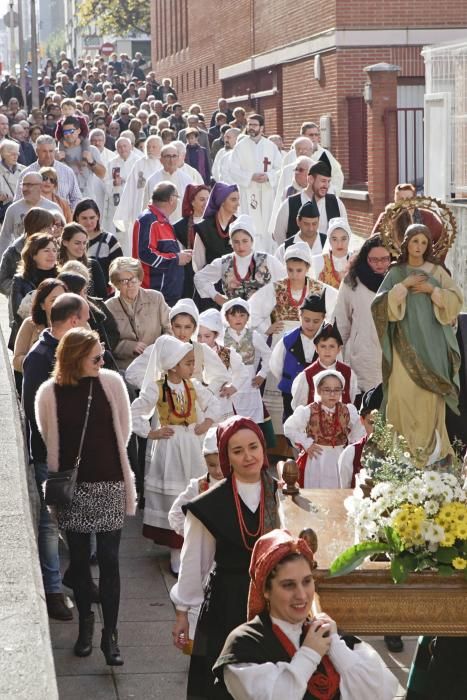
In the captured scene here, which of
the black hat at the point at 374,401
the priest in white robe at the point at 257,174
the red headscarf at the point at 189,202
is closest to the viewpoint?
the black hat at the point at 374,401

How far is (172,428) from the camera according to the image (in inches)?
388

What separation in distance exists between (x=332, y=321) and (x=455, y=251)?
19.2ft

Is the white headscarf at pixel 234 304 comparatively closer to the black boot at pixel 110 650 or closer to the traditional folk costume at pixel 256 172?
the black boot at pixel 110 650

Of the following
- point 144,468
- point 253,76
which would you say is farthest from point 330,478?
point 253,76

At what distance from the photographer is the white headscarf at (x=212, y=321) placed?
11453 mm

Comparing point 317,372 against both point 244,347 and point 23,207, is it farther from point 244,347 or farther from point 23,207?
point 23,207

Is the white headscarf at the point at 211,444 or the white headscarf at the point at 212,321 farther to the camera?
the white headscarf at the point at 212,321

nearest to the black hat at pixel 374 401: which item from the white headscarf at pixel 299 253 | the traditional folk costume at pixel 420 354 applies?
the traditional folk costume at pixel 420 354

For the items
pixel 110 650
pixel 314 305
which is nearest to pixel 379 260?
pixel 314 305

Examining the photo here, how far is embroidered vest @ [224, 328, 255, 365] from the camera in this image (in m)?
11.7

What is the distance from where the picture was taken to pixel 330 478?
957 centimetres

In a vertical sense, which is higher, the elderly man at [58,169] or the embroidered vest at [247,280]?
the elderly man at [58,169]

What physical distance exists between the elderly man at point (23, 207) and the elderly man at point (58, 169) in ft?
7.05

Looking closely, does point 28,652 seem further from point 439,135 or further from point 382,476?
point 439,135
